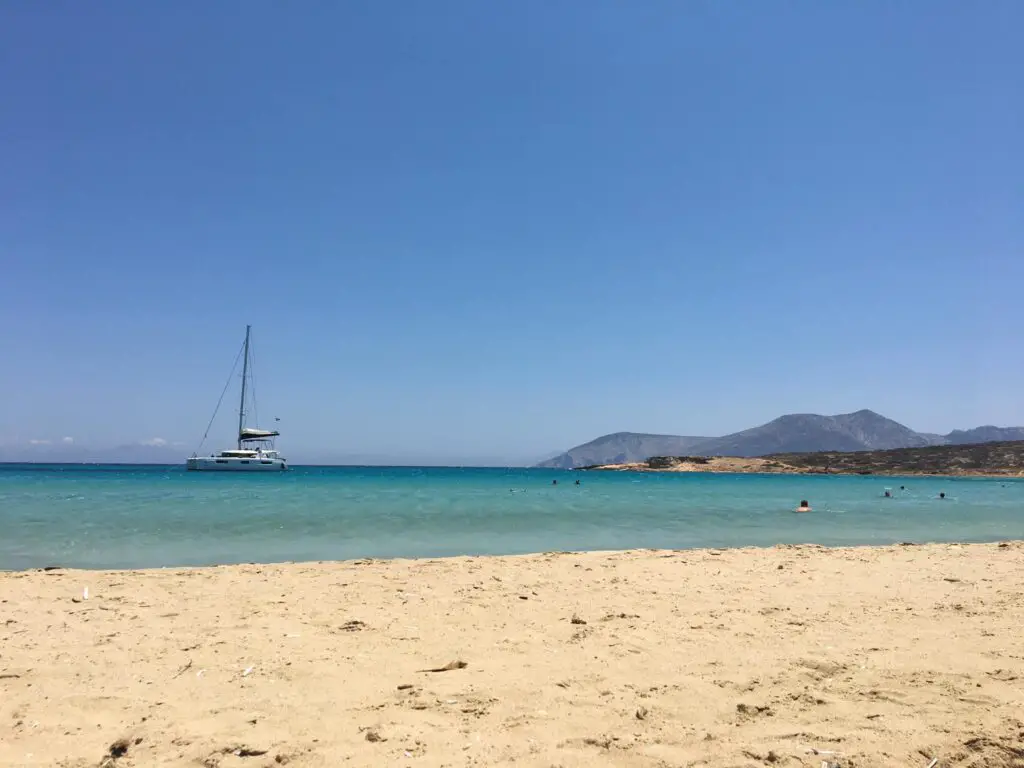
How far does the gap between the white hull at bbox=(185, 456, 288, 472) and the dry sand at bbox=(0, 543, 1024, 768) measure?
6772 centimetres

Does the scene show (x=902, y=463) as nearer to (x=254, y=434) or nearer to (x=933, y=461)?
(x=933, y=461)

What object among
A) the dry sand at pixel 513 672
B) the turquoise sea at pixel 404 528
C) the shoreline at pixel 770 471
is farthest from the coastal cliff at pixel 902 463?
the dry sand at pixel 513 672

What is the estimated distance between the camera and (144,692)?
4762 millimetres

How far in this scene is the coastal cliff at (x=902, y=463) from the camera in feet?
261

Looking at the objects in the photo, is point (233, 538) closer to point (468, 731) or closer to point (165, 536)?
point (165, 536)

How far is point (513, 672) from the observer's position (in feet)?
16.7

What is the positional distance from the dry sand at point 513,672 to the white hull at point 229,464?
2666 inches

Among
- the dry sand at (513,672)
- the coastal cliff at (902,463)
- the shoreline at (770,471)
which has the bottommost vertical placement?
the shoreline at (770,471)

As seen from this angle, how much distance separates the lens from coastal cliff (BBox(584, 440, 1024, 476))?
7962 centimetres

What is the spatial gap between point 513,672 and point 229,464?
75.2 m

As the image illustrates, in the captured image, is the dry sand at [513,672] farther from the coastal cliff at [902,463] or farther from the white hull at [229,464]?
the coastal cliff at [902,463]

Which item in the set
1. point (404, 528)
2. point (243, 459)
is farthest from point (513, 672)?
point (243, 459)

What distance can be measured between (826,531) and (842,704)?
15410 mm

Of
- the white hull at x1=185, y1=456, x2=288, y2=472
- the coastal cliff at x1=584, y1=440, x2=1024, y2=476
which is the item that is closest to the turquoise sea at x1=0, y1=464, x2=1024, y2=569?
the white hull at x1=185, y1=456, x2=288, y2=472
